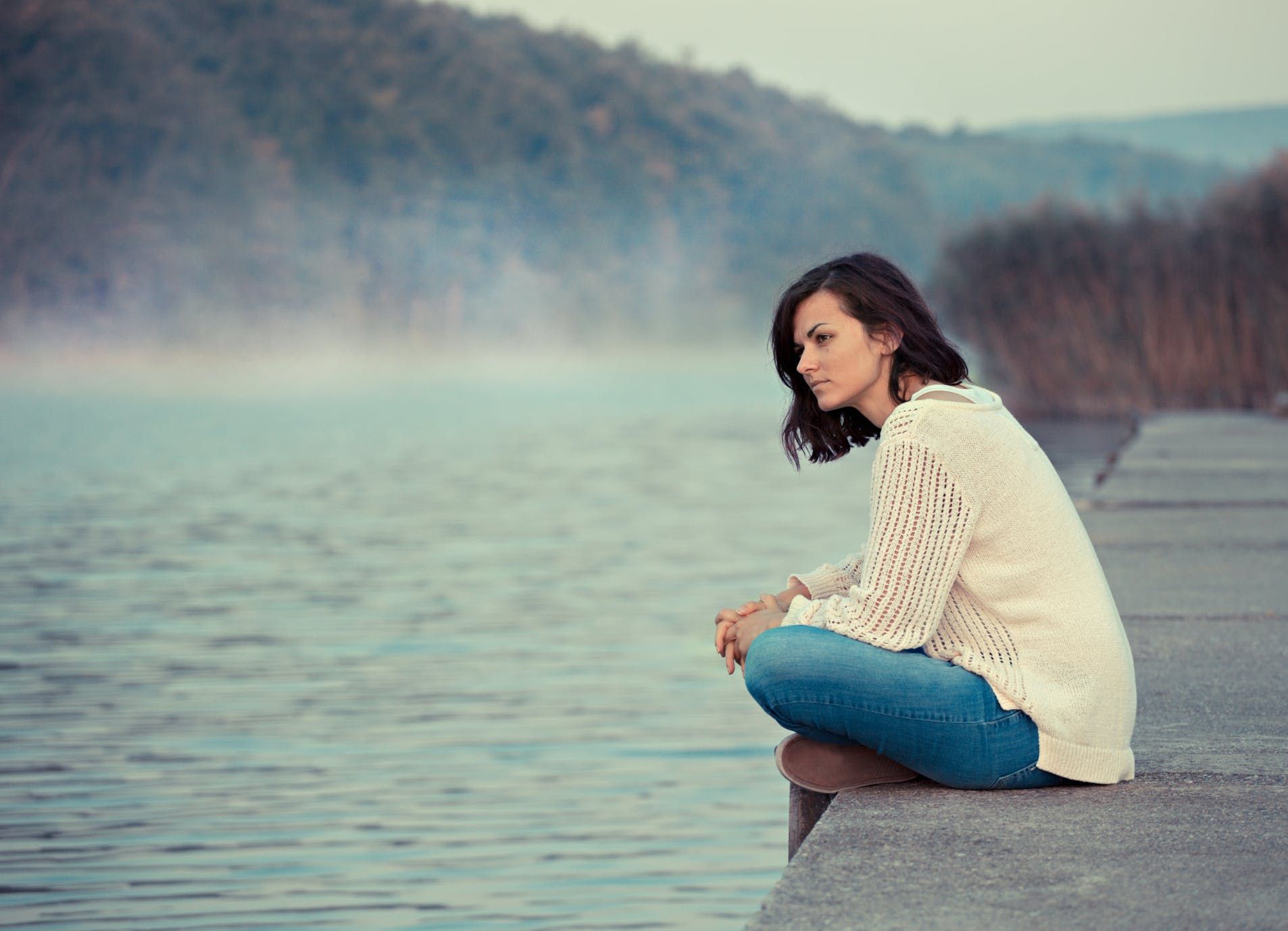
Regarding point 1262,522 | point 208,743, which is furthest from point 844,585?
point 1262,522

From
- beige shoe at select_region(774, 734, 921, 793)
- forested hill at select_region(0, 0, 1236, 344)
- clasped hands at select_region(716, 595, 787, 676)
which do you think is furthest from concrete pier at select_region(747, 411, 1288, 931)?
forested hill at select_region(0, 0, 1236, 344)

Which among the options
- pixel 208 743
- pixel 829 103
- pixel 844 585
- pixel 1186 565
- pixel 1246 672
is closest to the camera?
pixel 844 585

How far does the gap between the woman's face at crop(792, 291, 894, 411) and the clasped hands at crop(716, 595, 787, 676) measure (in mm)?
369

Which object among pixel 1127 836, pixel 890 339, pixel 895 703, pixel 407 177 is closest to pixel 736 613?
pixel 895 703

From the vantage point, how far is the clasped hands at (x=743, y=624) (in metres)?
2.85

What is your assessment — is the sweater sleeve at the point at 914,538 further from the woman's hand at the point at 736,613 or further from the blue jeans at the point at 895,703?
the woman's hand at the point at 736,613

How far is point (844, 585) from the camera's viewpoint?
3.08m

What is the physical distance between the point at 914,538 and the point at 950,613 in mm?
205

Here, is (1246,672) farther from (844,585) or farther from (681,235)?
(681,235)

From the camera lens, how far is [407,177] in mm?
78500

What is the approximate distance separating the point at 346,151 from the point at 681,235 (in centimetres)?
1653

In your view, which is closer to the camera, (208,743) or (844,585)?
(844,585)

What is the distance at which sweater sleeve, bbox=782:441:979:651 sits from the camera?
2.55 metres

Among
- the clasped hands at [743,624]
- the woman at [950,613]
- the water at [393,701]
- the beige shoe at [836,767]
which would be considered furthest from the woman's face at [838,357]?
the water at [393,701]
